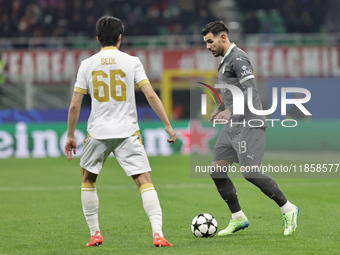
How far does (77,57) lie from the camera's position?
26.5 m

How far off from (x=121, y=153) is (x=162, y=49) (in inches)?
819

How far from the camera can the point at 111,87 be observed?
6262 millimetres

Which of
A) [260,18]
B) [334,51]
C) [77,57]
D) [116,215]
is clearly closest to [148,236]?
[116,215]

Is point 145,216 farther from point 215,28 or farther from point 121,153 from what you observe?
point 215,28

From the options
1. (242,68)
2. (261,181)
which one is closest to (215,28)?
(242,68)

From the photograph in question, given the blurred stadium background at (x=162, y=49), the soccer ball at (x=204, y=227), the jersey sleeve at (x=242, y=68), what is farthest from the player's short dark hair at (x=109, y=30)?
the blurred stadium background at (x=162, y=49)

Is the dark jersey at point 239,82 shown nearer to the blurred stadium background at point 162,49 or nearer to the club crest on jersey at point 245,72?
the club crest on jersey at point 245,72

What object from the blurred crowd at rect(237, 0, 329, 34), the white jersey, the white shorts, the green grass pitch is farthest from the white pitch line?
the blurred crowd at rect(237, 0, 329, 34)

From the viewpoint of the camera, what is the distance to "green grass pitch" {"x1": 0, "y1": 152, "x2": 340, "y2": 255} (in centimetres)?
658

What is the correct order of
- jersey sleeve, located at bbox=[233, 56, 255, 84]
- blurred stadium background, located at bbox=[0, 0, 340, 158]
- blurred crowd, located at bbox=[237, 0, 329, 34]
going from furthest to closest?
blurred crowd, located at bbox=[237, 0, 329, 34] < blurred stadium background, located at bbox=[0, 0, 340, 158] < jersey sleeve, located at bbox=[233, 56, 255, 84]

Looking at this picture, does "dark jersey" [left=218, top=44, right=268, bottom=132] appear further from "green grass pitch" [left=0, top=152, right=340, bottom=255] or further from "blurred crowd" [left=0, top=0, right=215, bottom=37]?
Result: "blurred crowd" [left=0, top=0, right=215, bottom=37]

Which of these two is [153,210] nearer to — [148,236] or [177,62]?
[148,236]

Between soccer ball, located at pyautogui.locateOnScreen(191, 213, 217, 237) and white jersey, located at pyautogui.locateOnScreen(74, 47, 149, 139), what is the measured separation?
5.01 feet

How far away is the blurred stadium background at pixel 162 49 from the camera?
26.5 m
